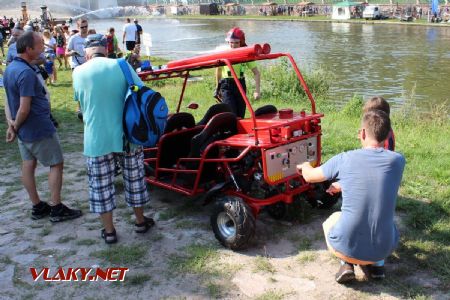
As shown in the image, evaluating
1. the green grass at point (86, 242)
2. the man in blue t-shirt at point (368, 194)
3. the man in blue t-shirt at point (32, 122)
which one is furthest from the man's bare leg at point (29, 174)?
the man in blue t-shirt at point (368, 194)

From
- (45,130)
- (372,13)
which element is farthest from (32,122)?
(372,13)

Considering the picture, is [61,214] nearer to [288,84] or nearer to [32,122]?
[32,122]

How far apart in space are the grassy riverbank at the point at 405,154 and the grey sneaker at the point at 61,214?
40 cm

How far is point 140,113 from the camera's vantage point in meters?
3.96

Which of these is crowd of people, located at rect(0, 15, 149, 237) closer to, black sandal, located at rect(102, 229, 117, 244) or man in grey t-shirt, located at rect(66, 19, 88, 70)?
black sandal, located at rect(102, 229, 117, 244)

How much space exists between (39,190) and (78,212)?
1042 millimetres

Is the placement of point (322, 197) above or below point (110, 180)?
below

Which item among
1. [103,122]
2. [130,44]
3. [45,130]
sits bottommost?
[45,130]

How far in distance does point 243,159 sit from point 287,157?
18.3 inches

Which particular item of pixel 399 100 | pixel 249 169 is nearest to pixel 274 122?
pixel 249 169

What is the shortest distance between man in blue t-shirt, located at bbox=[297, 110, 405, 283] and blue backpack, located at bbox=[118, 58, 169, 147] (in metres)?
1.49

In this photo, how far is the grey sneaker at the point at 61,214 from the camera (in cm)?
484

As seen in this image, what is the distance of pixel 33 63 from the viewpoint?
460cm

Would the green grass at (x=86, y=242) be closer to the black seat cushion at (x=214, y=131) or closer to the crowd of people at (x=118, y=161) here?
the crowd of people at (x=118, y=161)
